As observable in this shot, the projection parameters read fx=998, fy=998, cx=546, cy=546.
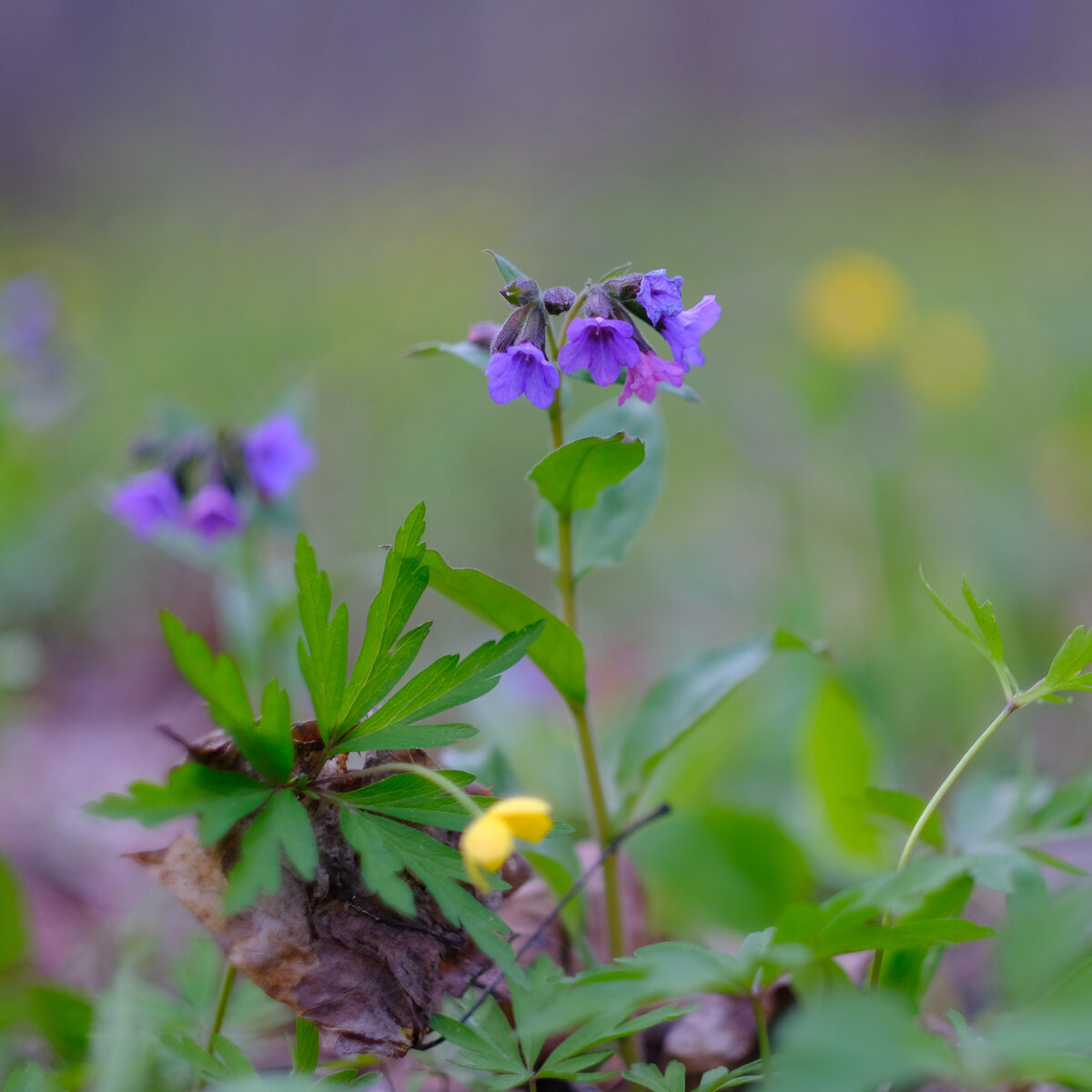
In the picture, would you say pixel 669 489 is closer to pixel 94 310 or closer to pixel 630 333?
pixel 630 333

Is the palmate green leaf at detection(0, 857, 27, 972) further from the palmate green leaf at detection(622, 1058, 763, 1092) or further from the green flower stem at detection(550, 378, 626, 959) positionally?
A: the palmate green leaf at detection(622, 1058, 763, 1092)

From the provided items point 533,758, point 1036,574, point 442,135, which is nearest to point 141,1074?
point 533,758

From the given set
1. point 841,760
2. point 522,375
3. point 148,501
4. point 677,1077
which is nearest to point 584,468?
point 522,375

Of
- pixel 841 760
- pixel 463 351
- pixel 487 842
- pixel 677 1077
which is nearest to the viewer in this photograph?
pixel 487 842

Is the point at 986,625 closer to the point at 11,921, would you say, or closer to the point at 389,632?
the point at 389,632

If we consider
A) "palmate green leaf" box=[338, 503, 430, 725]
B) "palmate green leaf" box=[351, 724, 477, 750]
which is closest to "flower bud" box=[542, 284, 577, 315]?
"palmate green leaf" box=[338, 503, 430, 725]

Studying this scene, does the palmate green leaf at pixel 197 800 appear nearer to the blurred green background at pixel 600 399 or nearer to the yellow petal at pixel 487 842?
the yellow petal at pixel 487 842

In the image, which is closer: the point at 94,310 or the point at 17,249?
the point at 94,310
